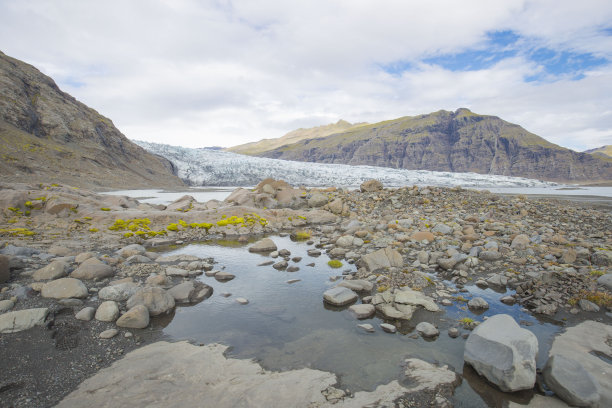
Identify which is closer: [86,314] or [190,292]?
[86,314]

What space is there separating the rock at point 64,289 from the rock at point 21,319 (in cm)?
99

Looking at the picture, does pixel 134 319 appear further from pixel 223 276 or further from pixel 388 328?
pixel 388 328

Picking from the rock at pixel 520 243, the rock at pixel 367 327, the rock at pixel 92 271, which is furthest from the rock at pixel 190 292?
the rock at pixel 520 243

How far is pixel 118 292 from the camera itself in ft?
25.6

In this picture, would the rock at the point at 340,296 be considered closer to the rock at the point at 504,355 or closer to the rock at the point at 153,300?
the rock at the point at 504,355

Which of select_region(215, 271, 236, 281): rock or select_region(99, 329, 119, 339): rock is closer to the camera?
select_region(99, 329, 119, 339): rock

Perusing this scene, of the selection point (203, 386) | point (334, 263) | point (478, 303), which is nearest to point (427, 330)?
point (478, 303)

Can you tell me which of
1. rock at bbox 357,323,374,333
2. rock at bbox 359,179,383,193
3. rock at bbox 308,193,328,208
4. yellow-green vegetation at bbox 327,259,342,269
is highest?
rock at bbox 359,179,383,193

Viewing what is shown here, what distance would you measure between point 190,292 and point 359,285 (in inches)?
193

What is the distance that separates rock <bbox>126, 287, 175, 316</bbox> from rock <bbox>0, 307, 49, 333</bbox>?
5.33 ft

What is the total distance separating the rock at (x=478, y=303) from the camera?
7.59 metres

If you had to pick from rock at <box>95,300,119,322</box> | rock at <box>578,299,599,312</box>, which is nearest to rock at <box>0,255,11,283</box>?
rock at <box>95,300,119,322</box>

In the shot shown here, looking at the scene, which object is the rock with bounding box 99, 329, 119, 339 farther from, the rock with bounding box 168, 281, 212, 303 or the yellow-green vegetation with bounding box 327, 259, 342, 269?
the yellow-green vegetation with bounding box 327, 259, 342, 269

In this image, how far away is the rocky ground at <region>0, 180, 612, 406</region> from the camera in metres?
5.34
